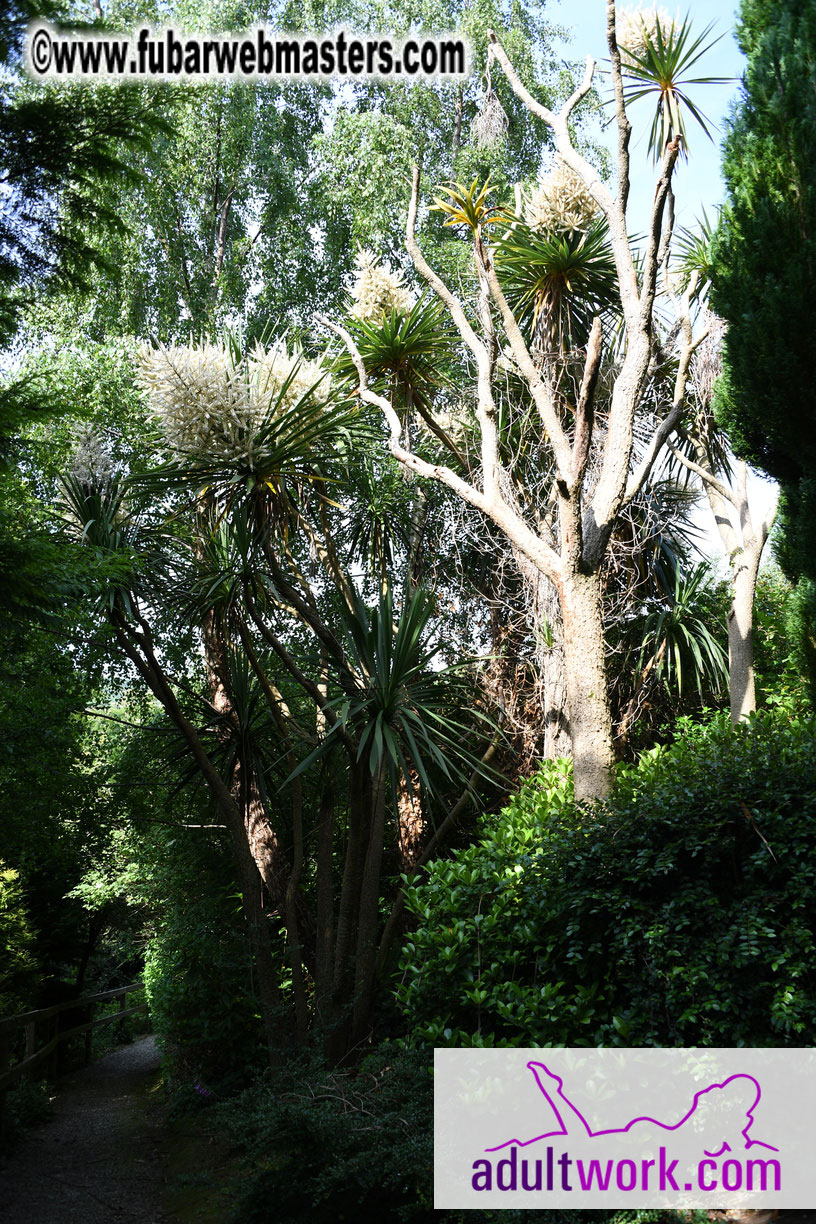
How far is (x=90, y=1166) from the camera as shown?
5.84 m

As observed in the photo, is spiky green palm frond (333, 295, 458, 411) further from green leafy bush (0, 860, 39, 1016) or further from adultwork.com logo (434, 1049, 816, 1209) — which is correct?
green leafy bush (0, 860, 39, 1016)

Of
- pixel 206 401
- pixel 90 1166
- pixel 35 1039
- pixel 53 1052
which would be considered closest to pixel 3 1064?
pixel 90 1166

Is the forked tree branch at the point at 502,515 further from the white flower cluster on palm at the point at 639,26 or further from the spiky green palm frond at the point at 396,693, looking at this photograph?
the white flower cluster on palm at the point at 639,26

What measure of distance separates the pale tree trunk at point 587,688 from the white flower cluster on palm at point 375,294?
2.94 m

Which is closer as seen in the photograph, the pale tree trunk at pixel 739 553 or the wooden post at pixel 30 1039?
the pale tree trunk at pixel 739 553

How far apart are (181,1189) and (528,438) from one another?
18.5ft

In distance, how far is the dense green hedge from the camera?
135 inches

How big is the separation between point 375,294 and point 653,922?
4.84 meters

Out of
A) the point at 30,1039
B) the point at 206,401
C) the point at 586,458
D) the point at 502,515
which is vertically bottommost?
the point at 30,1039

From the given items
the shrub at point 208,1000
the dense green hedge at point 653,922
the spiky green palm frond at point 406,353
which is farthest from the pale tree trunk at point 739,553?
the shrub at point 208,1000

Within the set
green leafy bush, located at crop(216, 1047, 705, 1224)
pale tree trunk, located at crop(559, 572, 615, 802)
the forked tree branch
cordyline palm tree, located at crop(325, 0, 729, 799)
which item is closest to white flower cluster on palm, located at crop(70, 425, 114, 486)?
the forked tree branch

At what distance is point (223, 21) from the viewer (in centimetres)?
1168

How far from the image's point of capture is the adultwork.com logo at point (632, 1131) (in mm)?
3381

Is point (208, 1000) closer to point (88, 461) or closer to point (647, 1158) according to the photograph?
point (88, 461)
